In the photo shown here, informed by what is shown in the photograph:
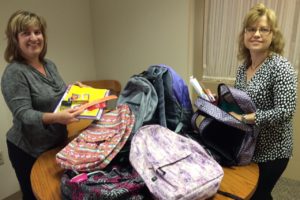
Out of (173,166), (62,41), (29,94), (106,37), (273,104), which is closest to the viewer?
(173,166)

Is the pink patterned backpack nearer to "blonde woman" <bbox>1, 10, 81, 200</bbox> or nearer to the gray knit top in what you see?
"blonde woman" <bbox>1, 10, 81, 200</bbox>

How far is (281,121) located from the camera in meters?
1.06

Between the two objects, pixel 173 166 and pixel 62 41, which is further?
pixel 62 41

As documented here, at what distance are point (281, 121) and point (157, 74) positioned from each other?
596mm

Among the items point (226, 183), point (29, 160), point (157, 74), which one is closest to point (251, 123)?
point (226, 183)

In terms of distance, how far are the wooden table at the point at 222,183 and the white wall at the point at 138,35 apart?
1.37 meters

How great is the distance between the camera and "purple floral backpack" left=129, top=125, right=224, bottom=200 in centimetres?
79

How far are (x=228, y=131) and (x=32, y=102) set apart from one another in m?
0.97

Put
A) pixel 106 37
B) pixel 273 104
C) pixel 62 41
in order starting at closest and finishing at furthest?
1. pixel 273 104
2. pixel 62 41
3. pixel 106 37

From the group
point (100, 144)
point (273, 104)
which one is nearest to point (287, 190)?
point (273, 104)

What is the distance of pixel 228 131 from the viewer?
1147 mm

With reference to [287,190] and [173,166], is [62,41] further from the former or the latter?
[287,190]

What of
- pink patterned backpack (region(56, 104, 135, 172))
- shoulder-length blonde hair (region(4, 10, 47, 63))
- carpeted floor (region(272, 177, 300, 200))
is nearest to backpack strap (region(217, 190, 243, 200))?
pink patterned backpack (region(56, 104, 135, 172))

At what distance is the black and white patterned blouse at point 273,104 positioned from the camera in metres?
1.04
